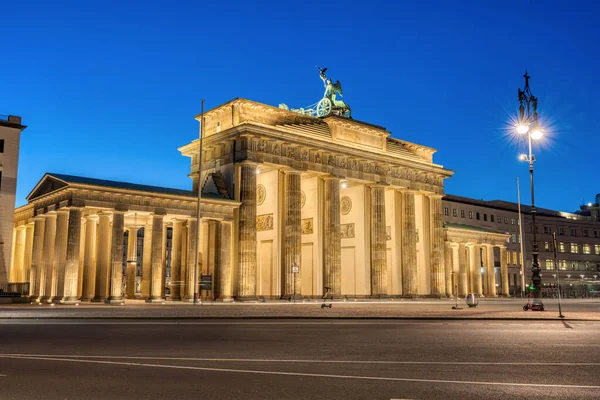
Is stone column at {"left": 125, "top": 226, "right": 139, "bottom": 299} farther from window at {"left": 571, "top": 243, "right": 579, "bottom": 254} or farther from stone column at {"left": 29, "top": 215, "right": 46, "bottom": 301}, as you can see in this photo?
window at {"left": 571, "top": 243, "right": 579, "bottom": 254}

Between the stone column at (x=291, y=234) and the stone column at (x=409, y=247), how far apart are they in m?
15.4

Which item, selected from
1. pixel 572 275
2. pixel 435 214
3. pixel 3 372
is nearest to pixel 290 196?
pixel 435 214

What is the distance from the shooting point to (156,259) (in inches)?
1741

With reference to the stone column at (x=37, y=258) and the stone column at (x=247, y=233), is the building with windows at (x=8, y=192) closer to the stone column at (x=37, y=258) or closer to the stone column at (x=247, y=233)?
the stone column at (x=37, y=258)

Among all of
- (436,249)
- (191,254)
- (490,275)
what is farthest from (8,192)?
(490,275)

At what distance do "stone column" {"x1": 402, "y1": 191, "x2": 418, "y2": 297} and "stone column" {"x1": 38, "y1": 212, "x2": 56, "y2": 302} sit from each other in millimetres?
34809

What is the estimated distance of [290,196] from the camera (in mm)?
51375

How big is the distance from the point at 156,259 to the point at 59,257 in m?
7.05

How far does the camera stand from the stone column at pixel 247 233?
4738 cm

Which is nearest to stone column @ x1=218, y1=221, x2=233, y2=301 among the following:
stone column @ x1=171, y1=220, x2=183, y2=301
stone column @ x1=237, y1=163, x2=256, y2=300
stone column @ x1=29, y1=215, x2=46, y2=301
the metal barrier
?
stone column @ x1=237, y1=163, x2=256, y2=300

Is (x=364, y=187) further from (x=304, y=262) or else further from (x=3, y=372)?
(x=3, y=372)

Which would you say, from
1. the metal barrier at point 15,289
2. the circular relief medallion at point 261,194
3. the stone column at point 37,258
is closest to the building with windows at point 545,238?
the circular relief medallion at point 261,194

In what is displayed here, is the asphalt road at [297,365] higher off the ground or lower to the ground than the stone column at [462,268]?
lower

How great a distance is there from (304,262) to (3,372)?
158 feet
